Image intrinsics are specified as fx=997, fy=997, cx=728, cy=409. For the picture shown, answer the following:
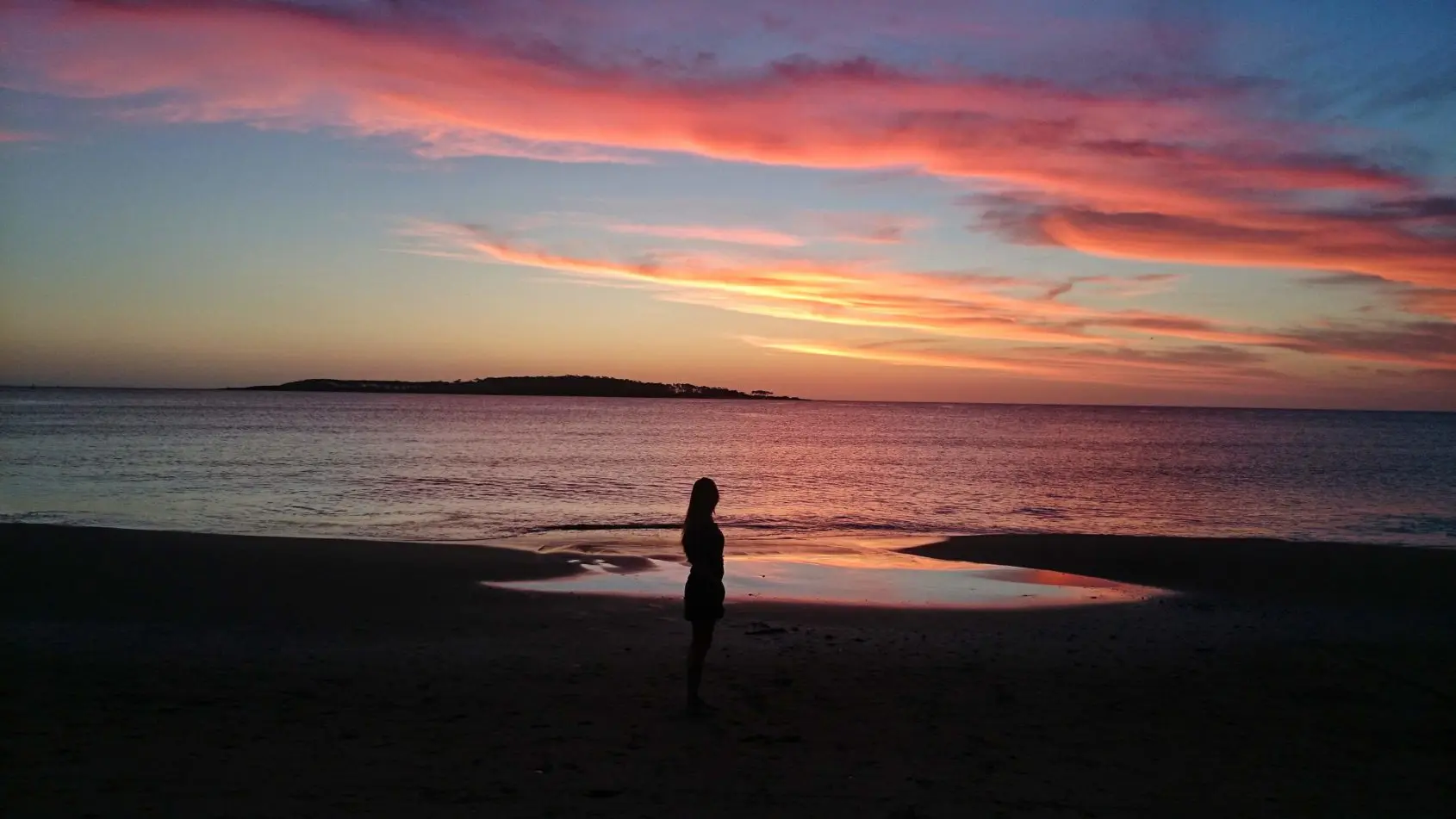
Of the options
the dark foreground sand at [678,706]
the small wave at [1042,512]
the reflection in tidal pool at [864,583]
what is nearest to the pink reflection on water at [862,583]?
the reflection in tidal pool at [864,583]

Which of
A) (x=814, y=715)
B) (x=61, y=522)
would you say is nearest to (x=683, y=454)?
(x=61, y=522)

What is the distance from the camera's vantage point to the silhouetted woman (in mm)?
8828

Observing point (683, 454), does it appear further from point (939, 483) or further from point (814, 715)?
point (814, 715)

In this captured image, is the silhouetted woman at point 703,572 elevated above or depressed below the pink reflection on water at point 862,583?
above

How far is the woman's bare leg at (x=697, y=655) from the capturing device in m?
8.88

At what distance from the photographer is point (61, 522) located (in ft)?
84.6

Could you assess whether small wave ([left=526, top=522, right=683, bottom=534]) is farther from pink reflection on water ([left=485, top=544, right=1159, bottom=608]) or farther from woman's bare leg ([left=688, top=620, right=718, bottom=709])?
woman's bare leg ([left=688, top=620, right=718, bottom=709])

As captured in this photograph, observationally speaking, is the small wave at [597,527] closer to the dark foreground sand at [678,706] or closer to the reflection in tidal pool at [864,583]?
the reflection in tidal pool at [864,583]

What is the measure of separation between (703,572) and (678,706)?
1.39 m

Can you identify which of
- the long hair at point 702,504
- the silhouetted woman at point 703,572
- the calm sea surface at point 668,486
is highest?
the long hair at point 702,504

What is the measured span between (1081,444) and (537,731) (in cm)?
9519

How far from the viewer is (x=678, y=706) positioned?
364 inches

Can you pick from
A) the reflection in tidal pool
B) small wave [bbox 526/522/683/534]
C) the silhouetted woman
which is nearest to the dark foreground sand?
the silhouetted woman

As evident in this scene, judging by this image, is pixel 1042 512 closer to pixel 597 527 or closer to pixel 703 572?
pixel 597 527
